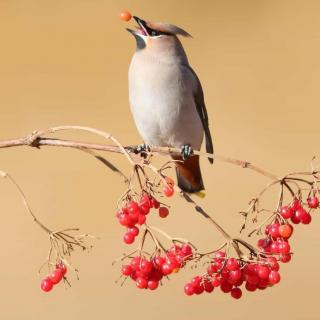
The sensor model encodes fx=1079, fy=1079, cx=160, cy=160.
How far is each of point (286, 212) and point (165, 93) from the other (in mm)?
1255

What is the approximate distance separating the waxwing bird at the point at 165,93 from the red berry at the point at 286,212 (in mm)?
1095

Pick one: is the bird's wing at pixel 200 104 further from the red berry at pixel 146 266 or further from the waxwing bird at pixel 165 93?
the red berry at pixel 146 266

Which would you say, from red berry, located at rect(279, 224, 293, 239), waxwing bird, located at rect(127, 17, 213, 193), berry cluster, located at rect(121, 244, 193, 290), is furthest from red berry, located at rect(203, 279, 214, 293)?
waxwing bird, located at rect(127, 17, 213, 193)

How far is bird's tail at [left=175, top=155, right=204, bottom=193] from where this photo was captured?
Result: 3871 millimetres

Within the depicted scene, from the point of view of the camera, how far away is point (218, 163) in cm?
770

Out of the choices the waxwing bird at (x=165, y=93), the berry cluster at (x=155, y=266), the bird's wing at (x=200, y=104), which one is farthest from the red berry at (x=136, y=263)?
the bird's wing at (x=200, y=104)

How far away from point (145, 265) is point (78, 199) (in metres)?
4.79

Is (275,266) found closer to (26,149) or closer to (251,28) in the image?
(26,149)

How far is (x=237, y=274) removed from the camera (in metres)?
2.49

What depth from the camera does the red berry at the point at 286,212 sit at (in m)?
2.60

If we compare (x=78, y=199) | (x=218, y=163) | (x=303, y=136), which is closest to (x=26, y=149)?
(x=78, y=199)

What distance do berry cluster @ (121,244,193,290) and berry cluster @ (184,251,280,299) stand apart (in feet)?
0.29

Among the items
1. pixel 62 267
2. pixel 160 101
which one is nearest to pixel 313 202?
pixel 62 267

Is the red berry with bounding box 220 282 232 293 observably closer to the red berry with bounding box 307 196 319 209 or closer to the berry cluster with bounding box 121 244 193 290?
the berry cluster with bounding box 121 244 193 290
